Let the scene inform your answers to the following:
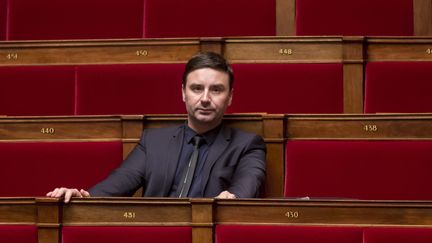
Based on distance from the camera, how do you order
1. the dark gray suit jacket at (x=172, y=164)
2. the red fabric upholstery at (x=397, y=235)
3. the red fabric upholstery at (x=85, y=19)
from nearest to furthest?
the red fabric upholstery at (x=397, y=235) → the dark gray suit jacket at (x=172, y=164) → the red fabric upholstery at (x=85, y=19)

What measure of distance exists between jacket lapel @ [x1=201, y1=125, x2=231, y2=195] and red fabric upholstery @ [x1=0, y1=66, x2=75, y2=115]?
15 centimetres

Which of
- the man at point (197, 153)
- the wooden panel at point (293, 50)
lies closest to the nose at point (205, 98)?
the man at point (197, 153)

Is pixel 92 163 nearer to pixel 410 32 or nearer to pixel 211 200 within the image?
pixel 211 200

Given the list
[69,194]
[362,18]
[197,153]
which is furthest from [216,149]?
[362,18]

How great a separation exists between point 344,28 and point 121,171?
0.84 feet

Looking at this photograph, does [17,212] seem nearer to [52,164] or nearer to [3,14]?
A: [52,164]

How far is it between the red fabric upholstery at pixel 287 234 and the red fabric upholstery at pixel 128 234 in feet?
0.07

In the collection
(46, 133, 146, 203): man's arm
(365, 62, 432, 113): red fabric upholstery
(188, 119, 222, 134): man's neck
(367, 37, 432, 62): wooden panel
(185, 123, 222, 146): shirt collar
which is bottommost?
(46, 133, 146, 203): man's arm

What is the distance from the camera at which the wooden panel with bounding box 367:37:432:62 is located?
667 mm

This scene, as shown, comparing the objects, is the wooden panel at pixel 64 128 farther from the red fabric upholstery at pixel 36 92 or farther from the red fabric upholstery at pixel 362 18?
the red fabric upholstery at pixel 362 18

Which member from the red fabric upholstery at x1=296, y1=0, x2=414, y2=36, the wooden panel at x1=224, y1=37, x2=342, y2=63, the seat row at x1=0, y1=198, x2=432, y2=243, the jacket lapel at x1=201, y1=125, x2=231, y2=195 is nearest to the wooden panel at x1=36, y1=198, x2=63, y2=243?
the seat row at x1=0, y1=198, x2=432, y2=243

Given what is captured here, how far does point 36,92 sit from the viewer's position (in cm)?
70

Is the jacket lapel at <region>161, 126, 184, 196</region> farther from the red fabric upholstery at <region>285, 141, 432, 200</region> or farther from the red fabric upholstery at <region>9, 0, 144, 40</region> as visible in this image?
the red fabric upholstery at <region>9, 0, 144, 40</region>

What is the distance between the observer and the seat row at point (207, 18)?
756mm
